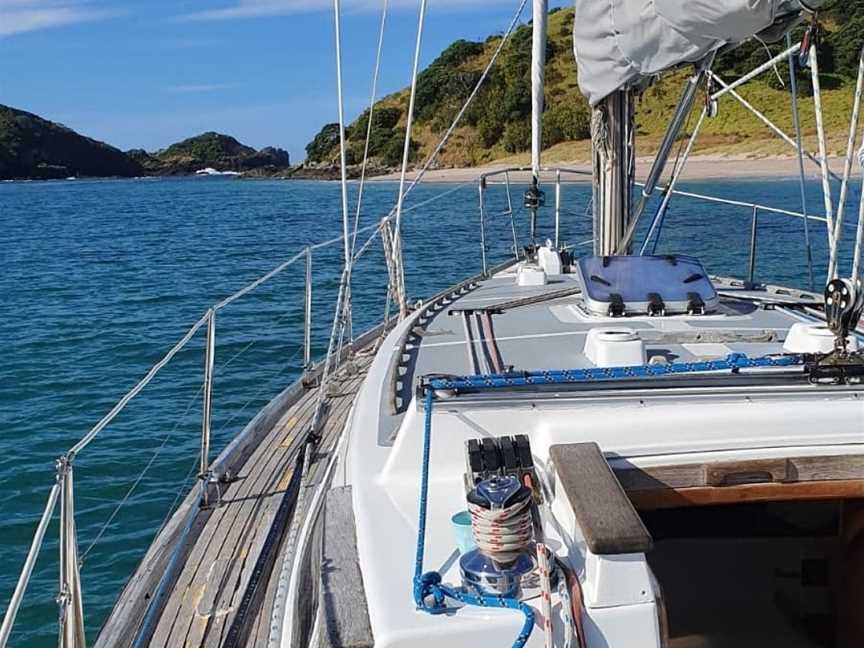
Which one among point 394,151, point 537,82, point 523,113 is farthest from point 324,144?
point 537,82

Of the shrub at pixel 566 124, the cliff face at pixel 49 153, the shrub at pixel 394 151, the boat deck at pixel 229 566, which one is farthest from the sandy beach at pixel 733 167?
the cliff face at pixel 49 153

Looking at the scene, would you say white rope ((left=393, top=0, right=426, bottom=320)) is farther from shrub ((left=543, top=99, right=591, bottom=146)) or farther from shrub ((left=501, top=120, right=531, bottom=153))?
shrub ((left=501, top=120, right=531, bottom=153))

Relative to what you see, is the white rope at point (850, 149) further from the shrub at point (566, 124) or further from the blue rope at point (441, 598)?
the shrub at point (566, 124)

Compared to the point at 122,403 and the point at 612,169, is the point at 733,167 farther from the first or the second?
the point at 122,403

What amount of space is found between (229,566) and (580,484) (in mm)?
1828

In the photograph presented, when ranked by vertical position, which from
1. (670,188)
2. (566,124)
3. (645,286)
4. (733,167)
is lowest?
(645,286)

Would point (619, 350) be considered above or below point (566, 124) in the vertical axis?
below

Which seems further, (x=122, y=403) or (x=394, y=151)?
(x=394, y=151)

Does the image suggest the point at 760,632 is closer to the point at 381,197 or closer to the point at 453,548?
the point at 453,548

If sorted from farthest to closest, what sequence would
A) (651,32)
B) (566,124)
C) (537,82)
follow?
(566,124) → (537,82) → (651,32)

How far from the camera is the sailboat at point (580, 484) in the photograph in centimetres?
196

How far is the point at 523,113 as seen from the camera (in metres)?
62.0

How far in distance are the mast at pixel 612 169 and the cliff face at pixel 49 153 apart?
11427 cm

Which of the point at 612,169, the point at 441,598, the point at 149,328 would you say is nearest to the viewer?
the point at 441,598
